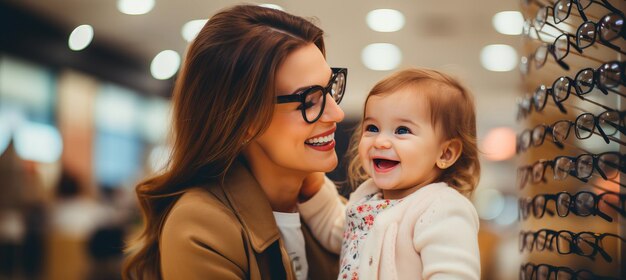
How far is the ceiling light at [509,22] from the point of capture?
19.6 ft

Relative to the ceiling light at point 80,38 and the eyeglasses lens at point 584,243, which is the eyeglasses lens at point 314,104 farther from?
the ceiling light at point 80,38

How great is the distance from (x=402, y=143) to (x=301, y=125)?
0.27 metres

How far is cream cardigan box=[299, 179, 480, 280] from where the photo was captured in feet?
4.20

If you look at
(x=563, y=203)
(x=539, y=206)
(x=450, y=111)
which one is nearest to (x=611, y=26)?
(x=563, y=203)

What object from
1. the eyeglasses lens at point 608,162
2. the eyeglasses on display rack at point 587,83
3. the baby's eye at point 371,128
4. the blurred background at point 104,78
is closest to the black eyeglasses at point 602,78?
the eyeglasses on display rack at point 587,83

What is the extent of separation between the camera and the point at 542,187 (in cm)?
176

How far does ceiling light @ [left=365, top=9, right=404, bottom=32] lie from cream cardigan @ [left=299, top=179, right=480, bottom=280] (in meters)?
4.80

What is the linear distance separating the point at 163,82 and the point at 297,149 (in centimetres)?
952

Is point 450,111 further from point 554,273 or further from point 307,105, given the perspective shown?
point 554,273

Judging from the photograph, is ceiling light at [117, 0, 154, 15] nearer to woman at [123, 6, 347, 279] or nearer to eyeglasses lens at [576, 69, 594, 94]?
woman at [123, 6, 347, 279]

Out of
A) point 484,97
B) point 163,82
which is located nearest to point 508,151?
point 484,97

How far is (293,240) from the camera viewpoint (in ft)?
5.78

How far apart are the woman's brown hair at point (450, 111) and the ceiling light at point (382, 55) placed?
5.83 meters

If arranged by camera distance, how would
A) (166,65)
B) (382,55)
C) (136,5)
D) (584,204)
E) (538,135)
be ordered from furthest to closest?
(382,55) → (166,65) → (136,5) → (538,135) → (584,204)
